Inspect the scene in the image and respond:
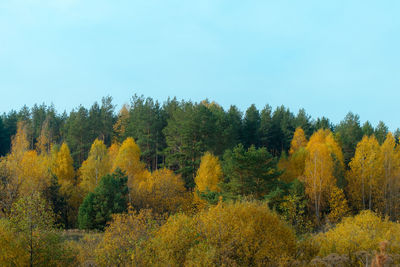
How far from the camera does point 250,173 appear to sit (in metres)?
40.2

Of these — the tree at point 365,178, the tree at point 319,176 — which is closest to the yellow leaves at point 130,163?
the tree at point 319,176

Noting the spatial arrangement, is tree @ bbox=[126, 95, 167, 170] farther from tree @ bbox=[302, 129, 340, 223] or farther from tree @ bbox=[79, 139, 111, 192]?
tree @ bbox=[302, 129, 340, 223]

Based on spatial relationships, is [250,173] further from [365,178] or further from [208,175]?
[365,178]

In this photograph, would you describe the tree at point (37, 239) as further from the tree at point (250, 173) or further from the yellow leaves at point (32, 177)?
the tree at point (250, 173)

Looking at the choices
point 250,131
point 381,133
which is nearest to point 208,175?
point 250,131

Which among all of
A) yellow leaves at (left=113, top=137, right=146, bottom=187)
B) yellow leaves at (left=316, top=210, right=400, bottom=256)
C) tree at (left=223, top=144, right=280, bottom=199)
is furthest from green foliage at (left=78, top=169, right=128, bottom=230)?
yellow leaves at (left=316, top=210, right=400, bottom=256)

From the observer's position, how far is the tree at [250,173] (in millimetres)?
39656

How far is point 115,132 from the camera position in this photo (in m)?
80.6

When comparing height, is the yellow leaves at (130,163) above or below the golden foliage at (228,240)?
above

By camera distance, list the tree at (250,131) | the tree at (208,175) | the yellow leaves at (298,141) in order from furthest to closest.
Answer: the tree at (250,131) < the yellow leaves at (298,141) < the tree at (208,175)

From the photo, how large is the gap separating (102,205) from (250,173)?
1740 centimetres

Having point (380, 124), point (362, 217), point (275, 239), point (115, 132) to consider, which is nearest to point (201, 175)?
point (362, 217)

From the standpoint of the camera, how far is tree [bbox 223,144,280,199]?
39.7 m

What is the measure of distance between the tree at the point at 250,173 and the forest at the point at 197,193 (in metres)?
0.14
